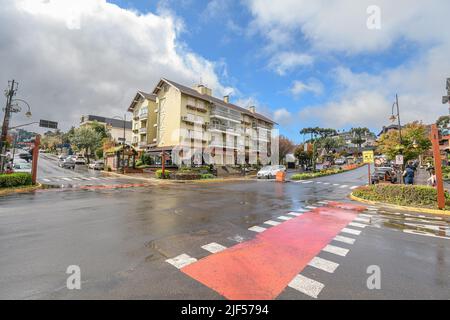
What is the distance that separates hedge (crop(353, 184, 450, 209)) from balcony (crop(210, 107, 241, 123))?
27971mm

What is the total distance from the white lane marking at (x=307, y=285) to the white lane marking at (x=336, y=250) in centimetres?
149

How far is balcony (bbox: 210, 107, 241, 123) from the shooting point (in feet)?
119

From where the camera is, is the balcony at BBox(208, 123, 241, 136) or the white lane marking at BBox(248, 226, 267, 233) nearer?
the white lane marking at BBox(248, 226, 267, 233)

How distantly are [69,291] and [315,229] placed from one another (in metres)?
5.85

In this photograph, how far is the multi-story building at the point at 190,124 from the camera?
31.8 meters

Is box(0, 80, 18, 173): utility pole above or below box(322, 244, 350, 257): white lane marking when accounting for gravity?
above

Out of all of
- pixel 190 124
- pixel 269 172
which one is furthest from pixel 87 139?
pixel 269 172

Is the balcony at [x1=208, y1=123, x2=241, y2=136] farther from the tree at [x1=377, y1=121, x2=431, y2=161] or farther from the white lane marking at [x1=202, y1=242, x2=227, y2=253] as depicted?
the white lane marking at [x1=202, y1=242, x2=227, y2=253]

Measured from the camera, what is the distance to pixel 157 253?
163 inches

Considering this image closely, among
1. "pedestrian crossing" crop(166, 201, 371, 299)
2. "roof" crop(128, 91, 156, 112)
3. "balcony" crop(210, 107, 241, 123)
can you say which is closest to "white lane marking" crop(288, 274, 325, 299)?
"pedestrian crossing" crop(166, 201, 371, 299)

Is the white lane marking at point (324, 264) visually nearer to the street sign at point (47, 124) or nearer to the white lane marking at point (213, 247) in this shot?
→ the white lane marking at point (213, 247)

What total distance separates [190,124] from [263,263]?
30502mm

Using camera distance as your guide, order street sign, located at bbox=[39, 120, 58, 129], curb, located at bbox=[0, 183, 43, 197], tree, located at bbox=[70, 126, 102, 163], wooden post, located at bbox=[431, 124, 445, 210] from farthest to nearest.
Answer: tree, located at bbox=[70, 126, 102, 163] < street sign, located at bbox=[39, 120, 58, 129] < curb, located at bbox=[0, 183, 43, 197] < wooden post, located at bbox=[431, 124, 445, 210]
